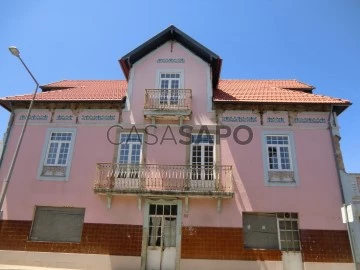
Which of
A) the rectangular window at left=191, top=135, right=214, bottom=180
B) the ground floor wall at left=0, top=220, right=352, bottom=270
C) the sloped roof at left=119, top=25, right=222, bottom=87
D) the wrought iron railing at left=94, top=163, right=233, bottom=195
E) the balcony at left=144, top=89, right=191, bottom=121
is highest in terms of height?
the sloped roof at left=119, top=25, right=222, bottom=87

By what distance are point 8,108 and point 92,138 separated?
531 cm

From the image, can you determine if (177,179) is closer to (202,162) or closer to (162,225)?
(202,162)

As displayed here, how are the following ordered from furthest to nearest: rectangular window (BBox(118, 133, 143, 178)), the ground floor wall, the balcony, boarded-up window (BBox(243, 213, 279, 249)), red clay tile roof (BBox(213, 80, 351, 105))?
red clay tile roof (BBox(213, 80, 351, 105)) → the balcony → rectangular window (BBox(118, 133, 143, 178)) → boarded-up window (BBox(243, 213, 279, 249)) → the ground floor wall

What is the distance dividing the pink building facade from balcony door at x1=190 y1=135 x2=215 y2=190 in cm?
5

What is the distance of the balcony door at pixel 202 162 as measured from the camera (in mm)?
12891

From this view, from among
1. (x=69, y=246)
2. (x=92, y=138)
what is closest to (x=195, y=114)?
(x=92, y=138)

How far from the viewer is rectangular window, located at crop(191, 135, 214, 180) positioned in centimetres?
1306

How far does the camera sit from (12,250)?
12.5 meters

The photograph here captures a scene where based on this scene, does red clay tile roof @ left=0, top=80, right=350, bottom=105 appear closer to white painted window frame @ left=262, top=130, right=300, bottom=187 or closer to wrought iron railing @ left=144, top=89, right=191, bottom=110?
wrought iron railing @ left=144, top=89, right=191, bottom=110

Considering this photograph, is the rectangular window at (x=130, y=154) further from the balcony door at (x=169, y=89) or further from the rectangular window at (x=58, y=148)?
the rectangular window at (x=58, y=148)

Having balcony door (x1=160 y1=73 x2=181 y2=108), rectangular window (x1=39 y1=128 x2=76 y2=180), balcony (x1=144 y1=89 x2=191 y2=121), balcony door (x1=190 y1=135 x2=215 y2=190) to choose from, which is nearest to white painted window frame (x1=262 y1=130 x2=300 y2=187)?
balcony door (x1=190 y1=135 x2=215 y2=190)

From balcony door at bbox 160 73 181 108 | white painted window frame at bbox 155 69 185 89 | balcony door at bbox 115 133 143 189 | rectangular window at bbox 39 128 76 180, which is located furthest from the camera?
white painted window frame at bbox 155 69 185 89

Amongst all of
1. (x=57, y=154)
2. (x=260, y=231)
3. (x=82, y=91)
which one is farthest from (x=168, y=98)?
(x=260, y=231)

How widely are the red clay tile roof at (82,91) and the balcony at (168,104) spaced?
1538 mm
